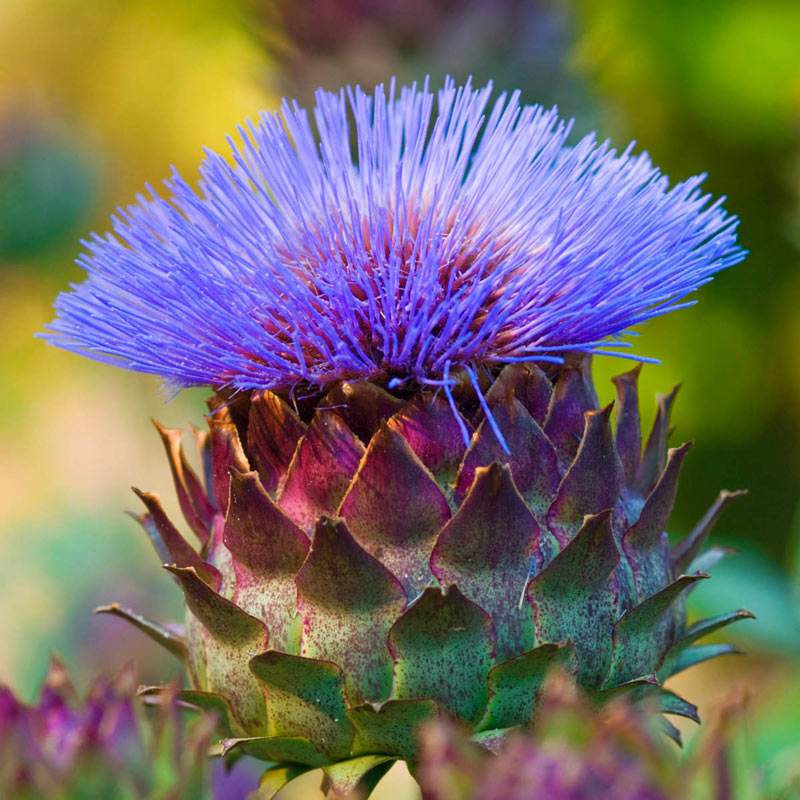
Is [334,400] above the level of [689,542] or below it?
above

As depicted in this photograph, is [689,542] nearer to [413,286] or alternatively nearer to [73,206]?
[413,286]

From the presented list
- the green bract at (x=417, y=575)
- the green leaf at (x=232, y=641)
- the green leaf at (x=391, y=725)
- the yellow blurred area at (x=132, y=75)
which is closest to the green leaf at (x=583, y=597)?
the green bract at (x=417, y=575)

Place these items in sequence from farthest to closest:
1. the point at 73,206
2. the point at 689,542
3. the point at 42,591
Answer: the point at 73,206 < the point at 42,591 < the point at 689,542

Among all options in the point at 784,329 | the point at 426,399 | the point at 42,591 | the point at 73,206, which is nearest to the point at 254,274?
the point at 426,399

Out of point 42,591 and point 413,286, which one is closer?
point 413,286

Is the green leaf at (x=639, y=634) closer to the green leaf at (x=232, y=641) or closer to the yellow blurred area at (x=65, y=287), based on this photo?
the green leaf at (x=232, y=641)

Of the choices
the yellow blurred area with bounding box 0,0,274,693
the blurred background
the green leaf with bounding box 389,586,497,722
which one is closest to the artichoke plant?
the green leaf with bounding box 389,586,497,722

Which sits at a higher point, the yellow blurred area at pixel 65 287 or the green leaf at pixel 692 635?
the yellow blurred area at pixel 65 287
